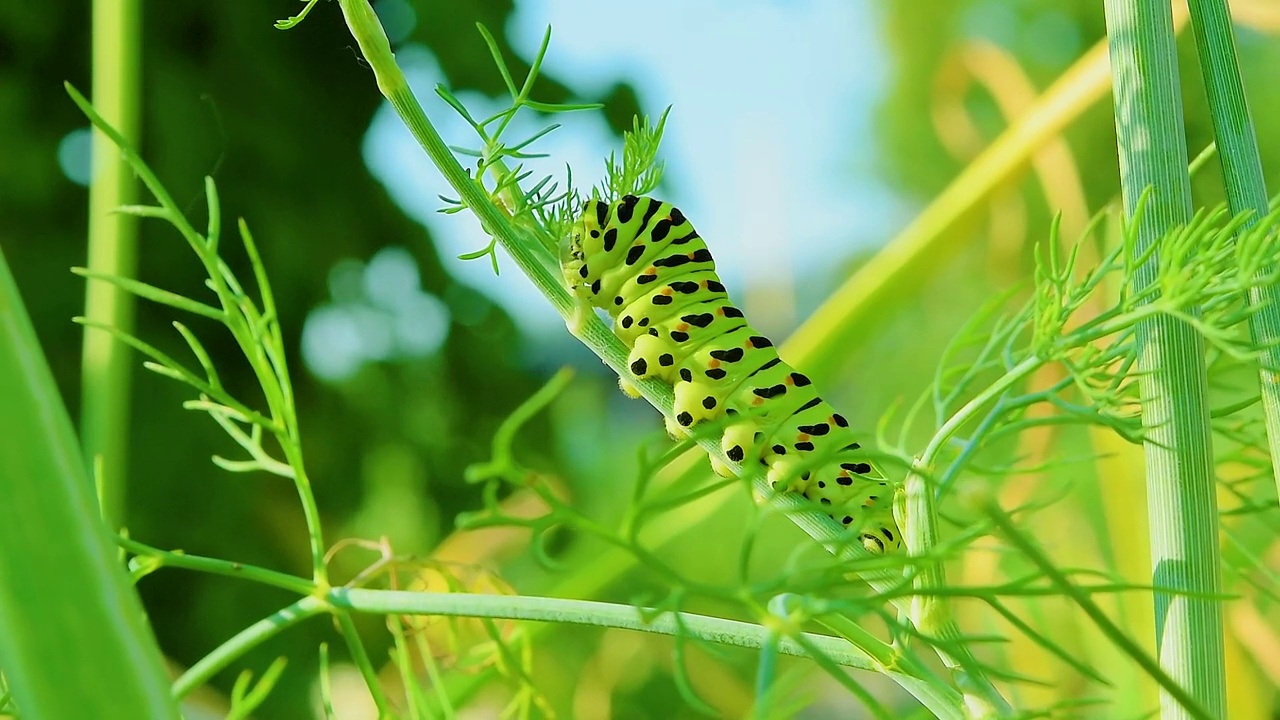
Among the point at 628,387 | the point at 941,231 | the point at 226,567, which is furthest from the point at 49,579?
the point at 941,231

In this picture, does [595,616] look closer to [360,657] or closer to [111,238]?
[360,657]

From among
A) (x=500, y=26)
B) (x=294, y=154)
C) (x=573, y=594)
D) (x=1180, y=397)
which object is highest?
(x=500, y=26)

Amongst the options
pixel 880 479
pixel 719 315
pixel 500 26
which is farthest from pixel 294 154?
pixel 880 479

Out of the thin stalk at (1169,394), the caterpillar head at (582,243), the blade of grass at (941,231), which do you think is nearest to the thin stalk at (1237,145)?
the thin stalk at (1169,394)

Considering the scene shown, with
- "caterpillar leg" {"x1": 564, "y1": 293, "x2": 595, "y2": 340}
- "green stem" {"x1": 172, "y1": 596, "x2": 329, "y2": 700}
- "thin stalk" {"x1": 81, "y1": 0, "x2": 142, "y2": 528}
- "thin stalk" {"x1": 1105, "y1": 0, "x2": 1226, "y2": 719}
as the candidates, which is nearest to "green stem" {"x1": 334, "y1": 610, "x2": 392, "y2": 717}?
"green stem" {"x1": 172, "y1": 596, "x2": 329, "y2": 700}

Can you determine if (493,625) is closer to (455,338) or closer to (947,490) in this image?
(947,490)

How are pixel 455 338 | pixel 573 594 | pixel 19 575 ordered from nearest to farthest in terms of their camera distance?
pixel 19 575, pixel 573 594, pixel 455 338
